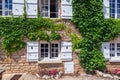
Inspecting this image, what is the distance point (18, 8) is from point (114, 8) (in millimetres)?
4992

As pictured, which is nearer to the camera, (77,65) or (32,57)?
(32,57)

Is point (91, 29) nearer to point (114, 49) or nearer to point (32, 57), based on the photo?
point (114, 49)

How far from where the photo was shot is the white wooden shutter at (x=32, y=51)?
527 inches

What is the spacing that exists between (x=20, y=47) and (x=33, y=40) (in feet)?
2.34

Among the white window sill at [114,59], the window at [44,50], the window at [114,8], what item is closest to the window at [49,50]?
the window at [44,50]

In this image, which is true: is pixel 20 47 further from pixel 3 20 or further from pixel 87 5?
pixel 87 5

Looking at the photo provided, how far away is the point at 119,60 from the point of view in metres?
14.1

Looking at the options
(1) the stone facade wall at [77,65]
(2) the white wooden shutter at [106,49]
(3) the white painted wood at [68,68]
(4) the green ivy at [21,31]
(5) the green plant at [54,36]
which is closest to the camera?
(4) the green ivy at [21,31]

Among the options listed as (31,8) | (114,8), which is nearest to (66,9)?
(31,8)

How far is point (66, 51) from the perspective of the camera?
13.7 metres

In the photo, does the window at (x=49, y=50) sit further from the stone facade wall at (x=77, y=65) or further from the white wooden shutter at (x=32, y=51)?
the stone facade wall at (x=77, y=65)

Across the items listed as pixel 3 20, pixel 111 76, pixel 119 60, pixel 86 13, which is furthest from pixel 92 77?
pixel 3 20

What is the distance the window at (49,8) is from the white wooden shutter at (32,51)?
1.66 meters

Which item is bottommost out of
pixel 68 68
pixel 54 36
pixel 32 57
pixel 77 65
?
pixel 68 68
